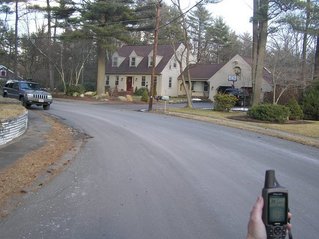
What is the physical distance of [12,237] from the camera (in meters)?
5.36

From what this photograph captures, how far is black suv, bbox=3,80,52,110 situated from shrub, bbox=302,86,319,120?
17351 millimetres

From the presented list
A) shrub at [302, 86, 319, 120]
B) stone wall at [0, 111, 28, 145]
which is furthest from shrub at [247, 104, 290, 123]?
stone wall at [0, 111, 28, 145]

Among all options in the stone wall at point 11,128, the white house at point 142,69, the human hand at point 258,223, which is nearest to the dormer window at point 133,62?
the white house at point 142,69

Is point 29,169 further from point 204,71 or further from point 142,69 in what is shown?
point 204,71

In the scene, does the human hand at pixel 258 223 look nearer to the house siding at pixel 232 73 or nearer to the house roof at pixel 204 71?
the house siding at pixel 232 73

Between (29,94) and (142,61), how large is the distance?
3244cm

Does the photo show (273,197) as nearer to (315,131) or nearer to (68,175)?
(68,175)


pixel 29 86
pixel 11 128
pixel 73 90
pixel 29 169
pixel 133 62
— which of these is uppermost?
pixel 133 62

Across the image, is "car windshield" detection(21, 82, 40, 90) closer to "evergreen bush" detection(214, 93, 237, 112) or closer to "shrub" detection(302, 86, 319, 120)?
"evergreen bush" detection(214, 93, 237, 112)

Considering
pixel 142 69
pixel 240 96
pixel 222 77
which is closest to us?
pixel 240 96

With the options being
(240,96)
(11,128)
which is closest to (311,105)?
(240,96)

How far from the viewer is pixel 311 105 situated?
3150 cm

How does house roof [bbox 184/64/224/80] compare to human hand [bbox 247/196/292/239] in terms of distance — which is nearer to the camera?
human hand [bbox 247/196/292/239]

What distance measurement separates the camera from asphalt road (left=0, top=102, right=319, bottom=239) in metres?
5.74
